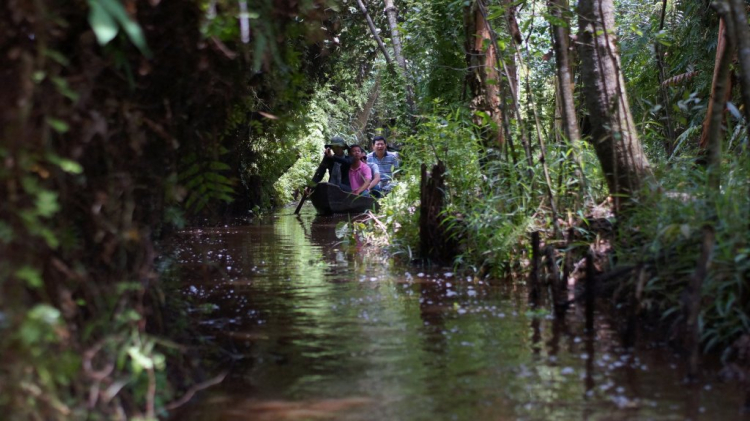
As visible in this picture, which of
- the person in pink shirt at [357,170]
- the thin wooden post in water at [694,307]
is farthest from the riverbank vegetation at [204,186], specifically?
the person in pink shirt at [357,170]

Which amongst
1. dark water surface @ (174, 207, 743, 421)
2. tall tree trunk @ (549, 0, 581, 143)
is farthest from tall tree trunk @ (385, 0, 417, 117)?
dark water surface @ (174, 207, 743, 421)

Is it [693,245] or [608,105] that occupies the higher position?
[608,105]

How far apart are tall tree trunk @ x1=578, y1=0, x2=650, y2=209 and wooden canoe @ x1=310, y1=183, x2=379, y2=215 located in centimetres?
1062

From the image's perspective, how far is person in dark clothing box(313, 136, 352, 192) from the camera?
17.5 metres

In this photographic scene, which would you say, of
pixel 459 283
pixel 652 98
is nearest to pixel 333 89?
pixel 652 98

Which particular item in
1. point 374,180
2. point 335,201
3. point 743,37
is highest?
point 743,37

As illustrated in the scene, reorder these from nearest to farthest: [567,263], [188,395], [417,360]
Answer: [188,395], [417,360], [567,263]

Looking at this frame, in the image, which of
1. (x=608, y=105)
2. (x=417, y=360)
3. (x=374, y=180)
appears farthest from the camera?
(x=374, y=180)

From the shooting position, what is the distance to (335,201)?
17797mm

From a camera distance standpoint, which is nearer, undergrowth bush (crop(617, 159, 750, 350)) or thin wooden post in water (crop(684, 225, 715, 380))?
thin wooden post in water (crop(684, 225, 715, 380))

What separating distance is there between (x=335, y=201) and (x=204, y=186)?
13.6m

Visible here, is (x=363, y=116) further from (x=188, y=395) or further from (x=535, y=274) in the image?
(x=188, y=395)

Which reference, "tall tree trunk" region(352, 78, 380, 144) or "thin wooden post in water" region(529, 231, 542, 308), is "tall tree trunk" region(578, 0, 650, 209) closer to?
"thin wooden post in water" region(529, 231, 542, 308)

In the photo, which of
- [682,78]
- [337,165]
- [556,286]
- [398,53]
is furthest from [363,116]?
[556,286]
